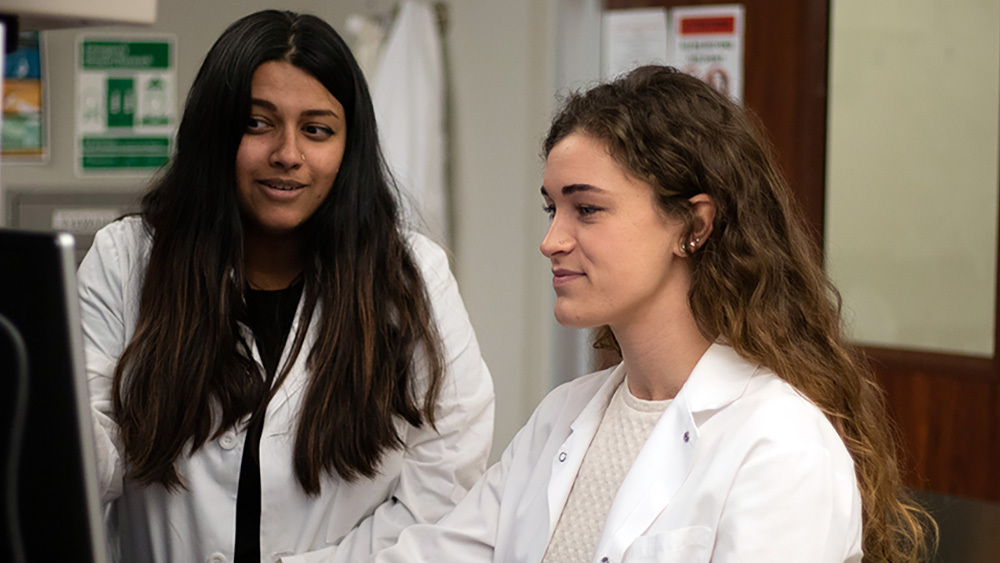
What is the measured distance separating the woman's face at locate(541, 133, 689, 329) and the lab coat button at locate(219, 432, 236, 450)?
52 centimetres

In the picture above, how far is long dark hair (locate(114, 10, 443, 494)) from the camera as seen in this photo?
1359mm

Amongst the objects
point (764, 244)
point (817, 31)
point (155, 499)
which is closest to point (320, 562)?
point (155, 499)

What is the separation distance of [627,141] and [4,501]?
0.79 metres

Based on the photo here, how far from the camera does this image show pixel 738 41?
296 cm

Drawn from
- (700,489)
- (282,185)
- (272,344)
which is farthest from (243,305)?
(700,489)

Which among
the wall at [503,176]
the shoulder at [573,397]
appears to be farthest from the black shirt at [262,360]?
the wall at [503,176]

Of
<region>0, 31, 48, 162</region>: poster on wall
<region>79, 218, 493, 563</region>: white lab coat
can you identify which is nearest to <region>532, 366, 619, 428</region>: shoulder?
<region>79, 218, 493, 563</region>: white lab coat

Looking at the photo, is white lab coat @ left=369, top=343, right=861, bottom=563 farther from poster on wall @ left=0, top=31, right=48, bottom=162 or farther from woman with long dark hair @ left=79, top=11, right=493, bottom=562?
poster on wall @ left=0, top=31, right=48, bottom=162

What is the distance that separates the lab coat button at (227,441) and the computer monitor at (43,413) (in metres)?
0.73

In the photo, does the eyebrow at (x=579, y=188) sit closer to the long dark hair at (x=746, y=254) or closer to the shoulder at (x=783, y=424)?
the long dark hair at (x=746, y=254)

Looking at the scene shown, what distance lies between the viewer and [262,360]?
143 cm

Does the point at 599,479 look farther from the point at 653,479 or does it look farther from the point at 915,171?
the point at 915,171

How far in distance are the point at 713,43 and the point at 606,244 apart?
2015 millimetres

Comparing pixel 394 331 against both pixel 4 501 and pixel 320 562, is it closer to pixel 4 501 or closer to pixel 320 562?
pixel 320 562
